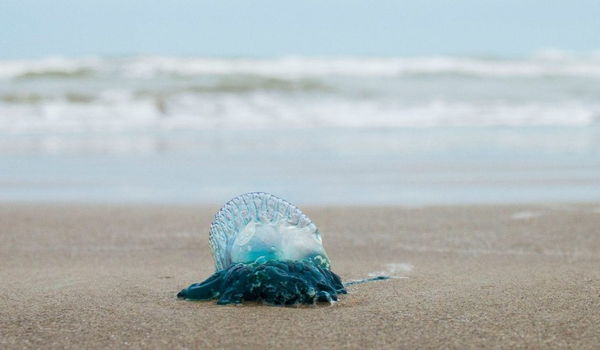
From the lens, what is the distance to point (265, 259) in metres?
2.39

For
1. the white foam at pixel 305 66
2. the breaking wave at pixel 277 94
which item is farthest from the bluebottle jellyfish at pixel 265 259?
the white foam at pixel 305 66

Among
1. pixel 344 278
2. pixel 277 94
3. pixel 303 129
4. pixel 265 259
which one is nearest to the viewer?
pixel 265 259

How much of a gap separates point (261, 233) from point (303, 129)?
8889mm

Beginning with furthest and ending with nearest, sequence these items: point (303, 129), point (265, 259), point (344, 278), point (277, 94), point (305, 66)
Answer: point (305, 66) < point (277, 94) < point (303, 129) < point (344, 278) < point (265, 259)

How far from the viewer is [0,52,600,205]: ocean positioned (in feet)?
18.8

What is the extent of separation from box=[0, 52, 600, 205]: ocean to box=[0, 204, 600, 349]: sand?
0.70 metres

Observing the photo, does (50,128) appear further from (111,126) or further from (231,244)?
(231,244)

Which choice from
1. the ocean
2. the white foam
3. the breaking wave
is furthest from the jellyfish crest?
the white foam

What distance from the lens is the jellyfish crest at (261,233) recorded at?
7.93 feet

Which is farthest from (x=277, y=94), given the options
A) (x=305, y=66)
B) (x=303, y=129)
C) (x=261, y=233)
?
(x=261, y=233)

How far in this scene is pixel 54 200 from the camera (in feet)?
16.9

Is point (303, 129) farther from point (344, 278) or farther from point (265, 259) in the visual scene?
point (265, 259)

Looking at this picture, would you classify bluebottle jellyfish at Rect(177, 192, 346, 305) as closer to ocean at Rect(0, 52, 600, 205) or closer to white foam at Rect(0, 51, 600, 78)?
ocean at Rect(0, 52, 600, 205)

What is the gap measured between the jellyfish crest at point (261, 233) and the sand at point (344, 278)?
0.57 feet
